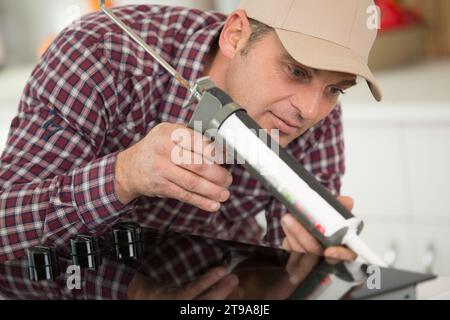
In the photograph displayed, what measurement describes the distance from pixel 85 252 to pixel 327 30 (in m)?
0.43

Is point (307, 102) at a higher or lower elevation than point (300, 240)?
higher

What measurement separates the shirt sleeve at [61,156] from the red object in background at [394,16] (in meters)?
1.11

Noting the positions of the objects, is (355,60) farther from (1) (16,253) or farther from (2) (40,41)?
(2) (40,41)

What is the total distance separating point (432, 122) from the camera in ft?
5.98

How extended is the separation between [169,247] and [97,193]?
0.52 ft

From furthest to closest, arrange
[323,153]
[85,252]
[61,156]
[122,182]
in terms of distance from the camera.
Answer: [323,153] < [61,156] < [122,182] < [85,252]

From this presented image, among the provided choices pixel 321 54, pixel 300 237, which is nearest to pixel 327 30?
pixel 321 54

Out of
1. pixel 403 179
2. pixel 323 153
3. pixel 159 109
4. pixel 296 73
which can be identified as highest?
pixel 296 73

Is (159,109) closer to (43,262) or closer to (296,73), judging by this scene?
(296,73)

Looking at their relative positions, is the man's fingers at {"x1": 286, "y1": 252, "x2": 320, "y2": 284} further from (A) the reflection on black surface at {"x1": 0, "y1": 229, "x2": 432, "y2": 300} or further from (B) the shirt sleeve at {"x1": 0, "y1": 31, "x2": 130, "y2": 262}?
(B) the shirt sleeve at {"x1": 0, "y1": 31, "x2": 130, "y2": 262}

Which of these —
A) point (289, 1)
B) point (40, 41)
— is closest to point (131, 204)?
point (289, 1)

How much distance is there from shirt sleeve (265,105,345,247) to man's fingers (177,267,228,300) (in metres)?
0.52

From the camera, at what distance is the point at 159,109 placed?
131cm
